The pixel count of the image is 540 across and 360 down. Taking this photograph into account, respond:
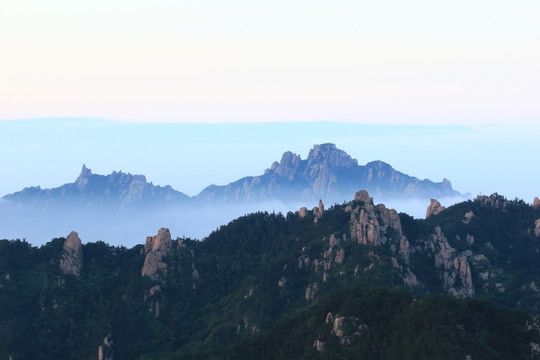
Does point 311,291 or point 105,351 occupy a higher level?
point 311,291

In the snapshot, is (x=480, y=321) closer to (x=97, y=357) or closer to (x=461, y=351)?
(x=461, y=351)

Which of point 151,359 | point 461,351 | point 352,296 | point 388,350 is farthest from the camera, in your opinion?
point 151,359

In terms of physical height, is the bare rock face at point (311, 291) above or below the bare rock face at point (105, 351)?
above

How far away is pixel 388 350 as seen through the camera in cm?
14100

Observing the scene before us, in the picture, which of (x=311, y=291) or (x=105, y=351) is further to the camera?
(x=311, y=291)

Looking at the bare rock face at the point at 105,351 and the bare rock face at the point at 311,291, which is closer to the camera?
the bare rock face at the point at 105,351

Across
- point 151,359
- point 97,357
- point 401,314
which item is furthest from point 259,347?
point 97,357

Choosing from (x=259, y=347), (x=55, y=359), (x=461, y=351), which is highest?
(x=461, y=351)

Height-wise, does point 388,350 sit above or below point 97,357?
above

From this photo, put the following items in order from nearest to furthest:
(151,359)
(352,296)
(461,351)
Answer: (461,351) → (352,296) → (151,359)

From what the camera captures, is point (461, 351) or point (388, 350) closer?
point (461, 351)

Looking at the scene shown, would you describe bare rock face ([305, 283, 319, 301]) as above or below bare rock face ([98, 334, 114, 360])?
above

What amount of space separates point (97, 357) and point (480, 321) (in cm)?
9073

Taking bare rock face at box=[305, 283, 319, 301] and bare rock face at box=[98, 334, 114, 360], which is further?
bare rock face at box=[305, 283, 319, 301]
